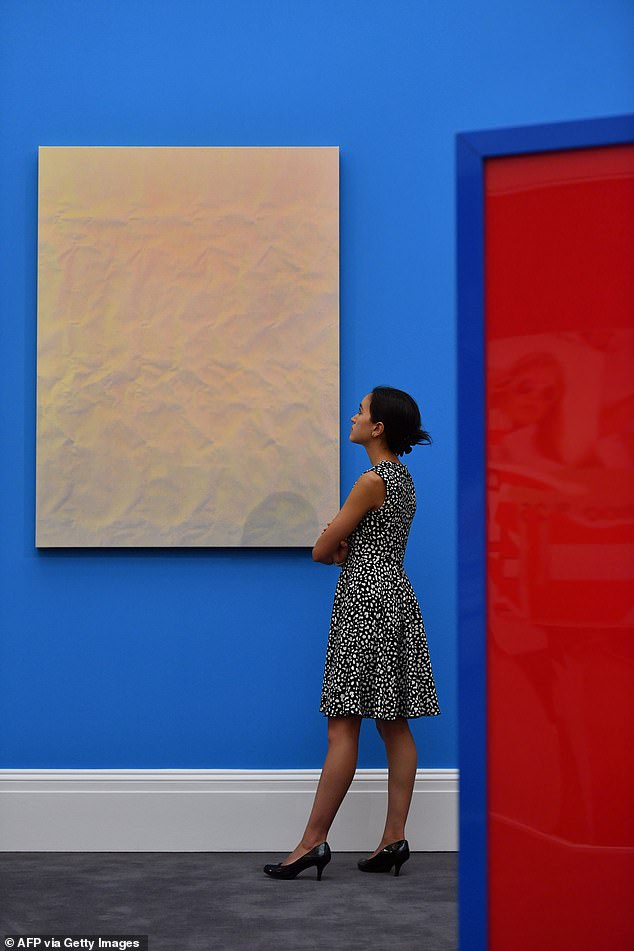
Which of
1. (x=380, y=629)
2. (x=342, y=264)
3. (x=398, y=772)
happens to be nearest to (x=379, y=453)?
(x=380, y=629)

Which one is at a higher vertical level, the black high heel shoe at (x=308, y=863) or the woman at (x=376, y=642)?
the woman at (x=376, y=642)

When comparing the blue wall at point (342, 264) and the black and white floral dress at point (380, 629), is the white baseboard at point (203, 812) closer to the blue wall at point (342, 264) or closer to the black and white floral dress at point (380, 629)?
the blue wall at point (342, 264)

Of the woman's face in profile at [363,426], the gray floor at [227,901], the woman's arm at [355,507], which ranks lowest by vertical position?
the gray floor at [227,901]

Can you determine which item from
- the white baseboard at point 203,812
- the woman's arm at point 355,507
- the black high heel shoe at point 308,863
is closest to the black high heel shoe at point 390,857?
the black high heel shoe at point 308,863

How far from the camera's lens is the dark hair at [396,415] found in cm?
310

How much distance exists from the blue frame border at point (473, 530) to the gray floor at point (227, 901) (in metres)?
0.99

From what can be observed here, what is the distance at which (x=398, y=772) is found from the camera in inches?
122

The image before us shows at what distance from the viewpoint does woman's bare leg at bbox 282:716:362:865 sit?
2.98 metres

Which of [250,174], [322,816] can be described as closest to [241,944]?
[322,816]

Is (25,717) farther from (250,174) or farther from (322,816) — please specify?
(250,174)

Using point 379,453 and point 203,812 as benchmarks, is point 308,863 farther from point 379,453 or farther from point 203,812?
point 379,453

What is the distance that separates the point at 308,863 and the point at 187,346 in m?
1.64

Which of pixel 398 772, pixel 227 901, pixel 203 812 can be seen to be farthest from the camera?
pixel 203 812

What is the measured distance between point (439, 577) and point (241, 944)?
1428mm
